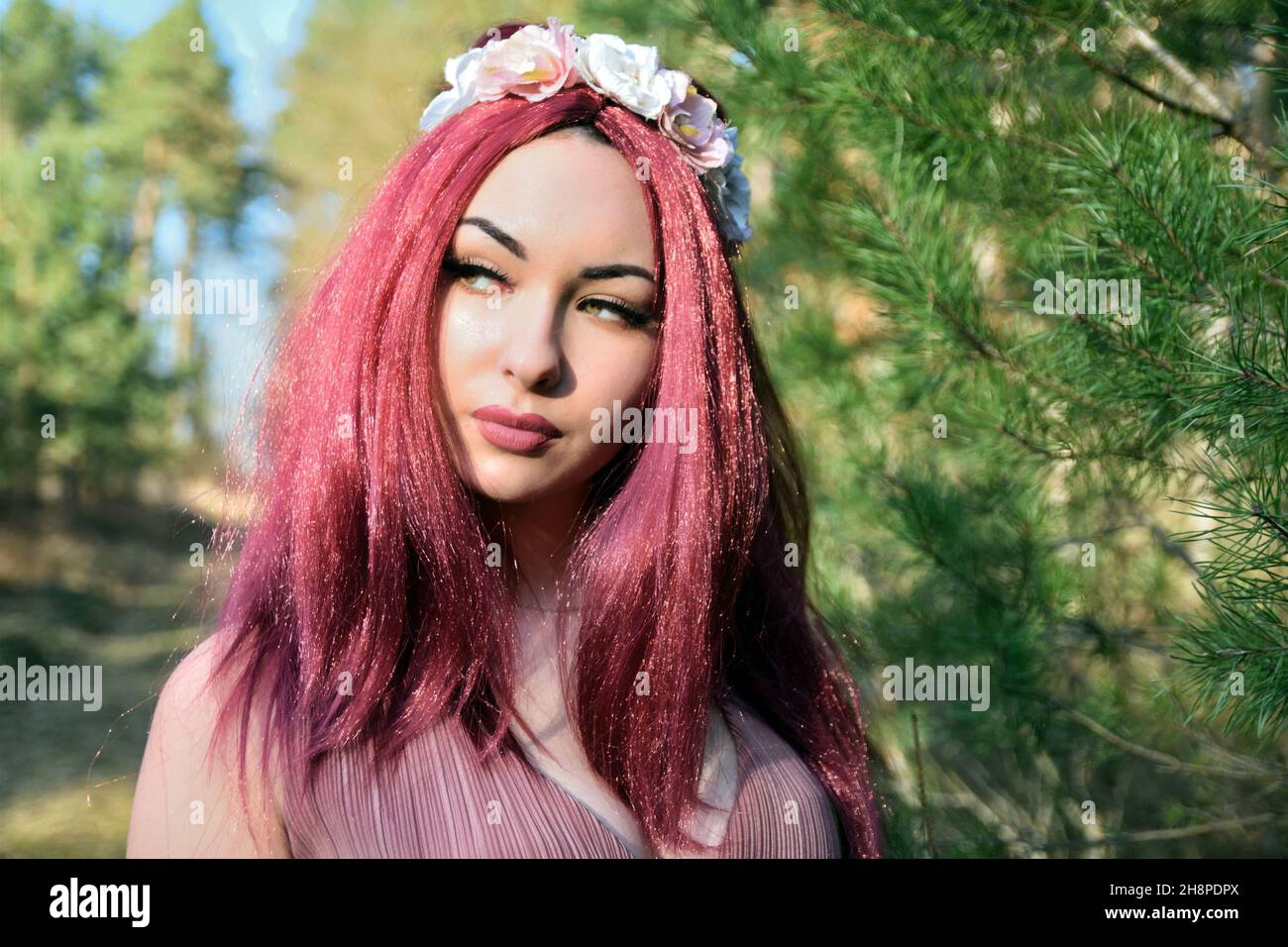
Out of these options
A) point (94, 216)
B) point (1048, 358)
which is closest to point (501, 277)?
point (1048, 358)

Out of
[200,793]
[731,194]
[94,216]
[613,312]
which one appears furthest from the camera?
[94,216]

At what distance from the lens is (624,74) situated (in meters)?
0.82

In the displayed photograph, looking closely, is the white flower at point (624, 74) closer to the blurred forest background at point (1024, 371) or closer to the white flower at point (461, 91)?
the white flower at point (461, 91)

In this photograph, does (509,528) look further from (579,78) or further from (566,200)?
(579,78)

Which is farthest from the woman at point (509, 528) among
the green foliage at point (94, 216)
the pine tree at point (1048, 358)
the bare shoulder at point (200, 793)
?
the green foliage at point (94, 216)

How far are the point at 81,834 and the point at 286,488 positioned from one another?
263 cm

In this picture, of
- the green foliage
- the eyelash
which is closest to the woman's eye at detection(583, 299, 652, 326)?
the eyelash

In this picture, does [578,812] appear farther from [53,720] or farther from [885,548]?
[53,720]

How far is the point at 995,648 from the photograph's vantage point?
3.52 ft

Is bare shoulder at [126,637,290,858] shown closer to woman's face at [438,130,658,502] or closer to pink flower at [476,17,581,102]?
woman's face at [438,130,658,502]

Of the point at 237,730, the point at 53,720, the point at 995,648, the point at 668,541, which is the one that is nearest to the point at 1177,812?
the point at 995,648

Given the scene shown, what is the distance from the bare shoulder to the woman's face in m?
0.24

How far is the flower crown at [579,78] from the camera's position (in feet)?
2.63

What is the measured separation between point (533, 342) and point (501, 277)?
62mm
